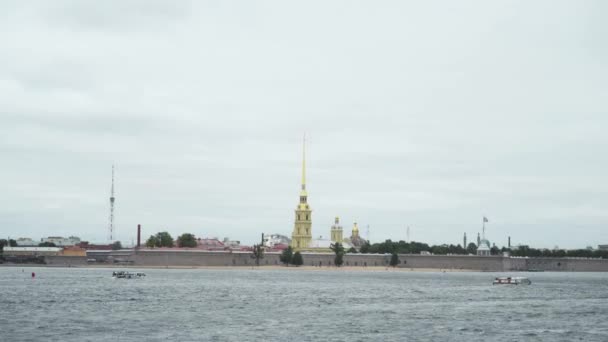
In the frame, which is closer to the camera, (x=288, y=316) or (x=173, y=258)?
(x=288, y=316)

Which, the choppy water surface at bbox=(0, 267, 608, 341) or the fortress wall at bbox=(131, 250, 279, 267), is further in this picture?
the fortress wall at bbox=(131, 250, 279, 267)

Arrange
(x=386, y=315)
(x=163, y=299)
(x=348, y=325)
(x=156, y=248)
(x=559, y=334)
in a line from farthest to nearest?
(x=156, y=248), (x=163, y=299), (x=386, y=315), (x=348, y=325), (x=559, y=334)

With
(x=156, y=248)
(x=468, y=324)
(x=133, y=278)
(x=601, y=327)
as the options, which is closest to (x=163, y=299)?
(x=468, y=324)

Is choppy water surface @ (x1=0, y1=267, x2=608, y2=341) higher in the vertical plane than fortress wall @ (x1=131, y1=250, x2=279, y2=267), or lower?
lower

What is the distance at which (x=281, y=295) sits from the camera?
85.8 metres

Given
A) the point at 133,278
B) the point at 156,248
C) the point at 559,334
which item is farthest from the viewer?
the point at 156,248

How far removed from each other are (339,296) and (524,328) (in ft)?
103

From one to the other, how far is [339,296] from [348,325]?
29930 millimetres

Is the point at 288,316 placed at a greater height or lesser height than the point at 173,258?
lesser

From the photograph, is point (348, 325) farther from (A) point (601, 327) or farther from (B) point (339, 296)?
(B) point (339, 296)

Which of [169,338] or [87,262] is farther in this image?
[87,262]

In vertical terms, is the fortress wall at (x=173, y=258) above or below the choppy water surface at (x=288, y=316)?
above

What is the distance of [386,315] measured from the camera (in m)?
63.4

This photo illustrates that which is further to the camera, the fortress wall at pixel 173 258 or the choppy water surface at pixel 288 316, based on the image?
the fortress wall at pixel 173 258
